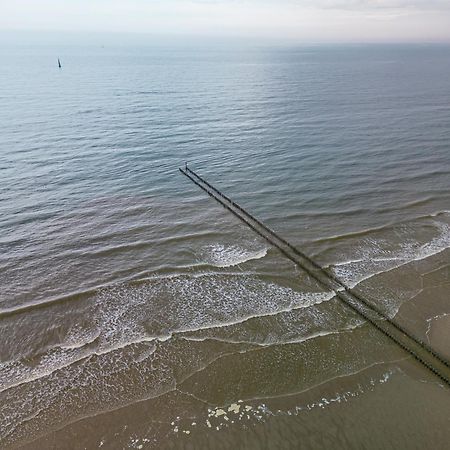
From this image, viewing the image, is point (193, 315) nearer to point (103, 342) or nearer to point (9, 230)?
point (103, 342)

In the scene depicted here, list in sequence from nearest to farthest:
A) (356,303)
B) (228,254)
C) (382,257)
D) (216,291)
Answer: (356,303), (216,291), (382,257), (228,254)

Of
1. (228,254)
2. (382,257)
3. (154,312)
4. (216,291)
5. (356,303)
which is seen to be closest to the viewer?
(154,312)

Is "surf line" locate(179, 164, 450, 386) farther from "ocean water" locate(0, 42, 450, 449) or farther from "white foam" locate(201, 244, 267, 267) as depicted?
"white foam" locate(201, 244, 267, 267)

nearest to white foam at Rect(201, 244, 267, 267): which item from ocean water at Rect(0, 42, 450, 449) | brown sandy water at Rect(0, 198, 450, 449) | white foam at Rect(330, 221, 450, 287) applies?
ocean water at Rect(0, 42, 450, 449)

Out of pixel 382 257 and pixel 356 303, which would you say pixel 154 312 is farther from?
pixel 382 257

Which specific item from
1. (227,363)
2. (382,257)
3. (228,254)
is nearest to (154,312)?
(227,363)

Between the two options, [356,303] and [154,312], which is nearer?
[154,312]
